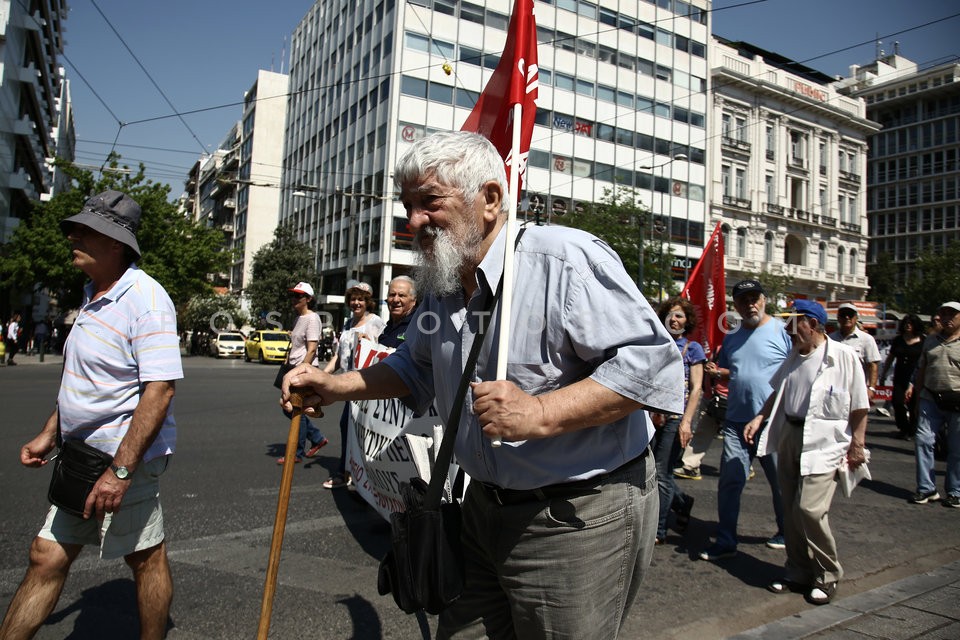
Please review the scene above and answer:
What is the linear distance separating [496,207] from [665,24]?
51766 millimetres

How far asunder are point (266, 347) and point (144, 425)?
28406mm

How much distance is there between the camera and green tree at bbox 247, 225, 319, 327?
46125 mm

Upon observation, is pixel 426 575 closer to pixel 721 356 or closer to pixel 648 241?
pixel 721 356

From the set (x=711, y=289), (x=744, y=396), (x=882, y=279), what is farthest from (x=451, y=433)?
(x=882, y=279)

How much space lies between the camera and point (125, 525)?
9.11 feet

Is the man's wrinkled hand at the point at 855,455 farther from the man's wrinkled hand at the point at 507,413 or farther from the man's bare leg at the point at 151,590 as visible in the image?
the man's bare leg at the point at 151,590

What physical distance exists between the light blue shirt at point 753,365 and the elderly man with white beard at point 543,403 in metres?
3.60

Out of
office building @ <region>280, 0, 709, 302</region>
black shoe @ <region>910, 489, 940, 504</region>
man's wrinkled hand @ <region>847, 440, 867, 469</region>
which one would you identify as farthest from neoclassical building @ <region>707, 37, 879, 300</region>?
man's wrinkled hand @ <region>847, 440, 867, 469</region>

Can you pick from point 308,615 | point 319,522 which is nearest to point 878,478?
point 319,522

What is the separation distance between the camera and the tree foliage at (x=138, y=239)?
30.1m

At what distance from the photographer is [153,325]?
9.21 feet

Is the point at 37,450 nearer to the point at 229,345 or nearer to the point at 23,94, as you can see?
the point at 229,345

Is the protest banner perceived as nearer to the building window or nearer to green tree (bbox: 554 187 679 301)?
green tree (bbox: 554 187 679 301)

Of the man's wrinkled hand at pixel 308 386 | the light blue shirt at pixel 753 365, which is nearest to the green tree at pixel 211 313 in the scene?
the light blue shirt at pixel 753 365
